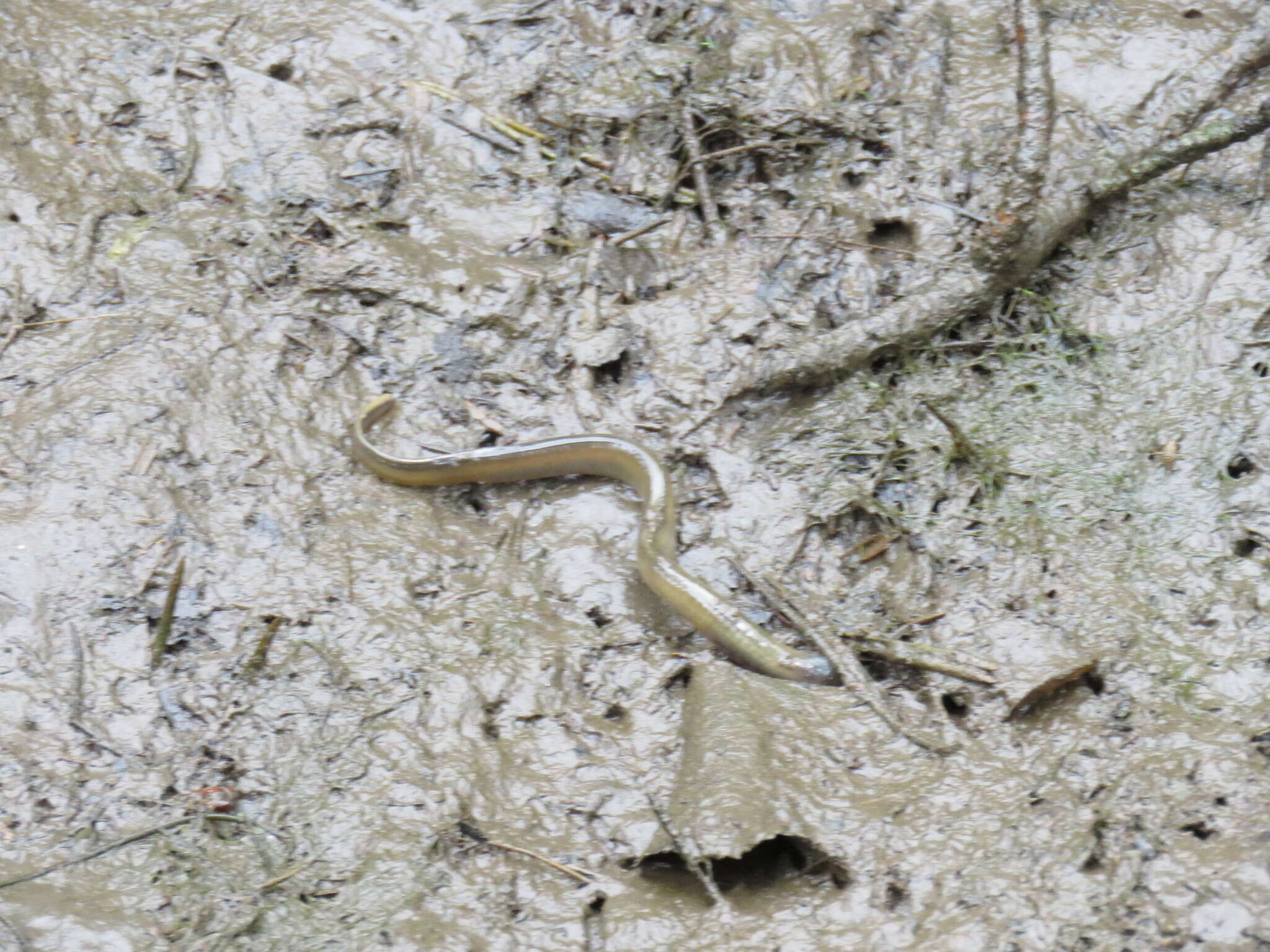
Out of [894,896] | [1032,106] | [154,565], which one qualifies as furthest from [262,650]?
[1032,106]

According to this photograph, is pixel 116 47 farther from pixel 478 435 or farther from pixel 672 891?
pixel 672 891

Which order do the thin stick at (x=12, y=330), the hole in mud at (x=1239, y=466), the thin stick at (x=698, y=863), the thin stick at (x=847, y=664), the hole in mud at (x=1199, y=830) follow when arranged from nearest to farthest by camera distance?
the hole in mud at (x=1199, y=830), the thin stick at (x=698, y=863), the thin stick at (x=847, y=664), the hole in mud at (x=1239, y=466), the thin stick at (x=12, y=330)

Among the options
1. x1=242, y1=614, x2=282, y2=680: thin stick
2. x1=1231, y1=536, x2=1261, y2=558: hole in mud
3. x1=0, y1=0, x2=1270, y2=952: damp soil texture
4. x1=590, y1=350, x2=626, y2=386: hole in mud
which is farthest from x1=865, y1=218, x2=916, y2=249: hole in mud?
x1=242, y1=614, x2=282, y2=680: thin stick

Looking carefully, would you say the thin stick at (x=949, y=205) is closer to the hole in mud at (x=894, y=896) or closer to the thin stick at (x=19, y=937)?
the hole in mud at (x=894, y=896)

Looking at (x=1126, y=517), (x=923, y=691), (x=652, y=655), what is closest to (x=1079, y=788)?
(x=923, y=691)

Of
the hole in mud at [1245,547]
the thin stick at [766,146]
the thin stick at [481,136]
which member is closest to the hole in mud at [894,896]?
the hole in mud at [1245,547]
